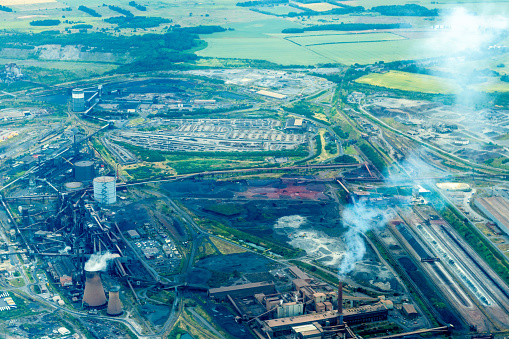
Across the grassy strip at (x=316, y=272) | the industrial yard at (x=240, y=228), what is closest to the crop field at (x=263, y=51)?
the industrial yard at (x=240, y=228)

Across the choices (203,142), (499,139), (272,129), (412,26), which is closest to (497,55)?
(412,26)

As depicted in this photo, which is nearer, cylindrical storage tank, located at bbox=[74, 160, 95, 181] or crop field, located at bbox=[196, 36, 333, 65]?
cylindrical storage tank, located at bbox=[74, 160, 95, 181]

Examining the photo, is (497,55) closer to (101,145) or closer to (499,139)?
(499,139)

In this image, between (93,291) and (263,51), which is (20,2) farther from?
(93,291)

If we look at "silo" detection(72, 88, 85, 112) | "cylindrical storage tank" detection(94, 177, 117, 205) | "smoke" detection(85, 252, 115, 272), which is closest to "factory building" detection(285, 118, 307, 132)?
"silo" detection(72, 88, 85, 112)

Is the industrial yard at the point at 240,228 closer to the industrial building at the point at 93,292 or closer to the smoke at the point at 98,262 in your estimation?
the industrial building at the point at 93,292

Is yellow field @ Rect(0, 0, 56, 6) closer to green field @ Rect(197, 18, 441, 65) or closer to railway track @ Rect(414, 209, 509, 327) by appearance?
green field @ Rect(197, 18, 441, 65)
